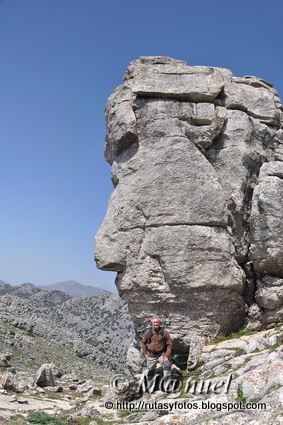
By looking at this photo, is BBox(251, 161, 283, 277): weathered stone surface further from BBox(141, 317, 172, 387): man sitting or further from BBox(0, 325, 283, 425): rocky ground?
BBox(141, 317, 172, 387): man sitting

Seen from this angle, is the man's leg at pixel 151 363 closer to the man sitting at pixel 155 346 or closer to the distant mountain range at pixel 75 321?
the man sitting at pixel 155 346

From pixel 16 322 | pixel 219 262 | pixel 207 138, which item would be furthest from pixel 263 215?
pixel 16 322

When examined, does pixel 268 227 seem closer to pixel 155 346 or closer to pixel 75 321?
pixel 155 346

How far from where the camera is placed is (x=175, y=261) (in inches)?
761

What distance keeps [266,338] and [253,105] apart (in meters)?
11.9

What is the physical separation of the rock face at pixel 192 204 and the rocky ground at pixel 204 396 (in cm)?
194

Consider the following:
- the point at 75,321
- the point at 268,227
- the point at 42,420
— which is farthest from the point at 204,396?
the point at 75,321

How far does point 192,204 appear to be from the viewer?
19.9 m

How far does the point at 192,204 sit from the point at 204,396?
8.60 m

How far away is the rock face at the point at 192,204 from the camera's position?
765 inches

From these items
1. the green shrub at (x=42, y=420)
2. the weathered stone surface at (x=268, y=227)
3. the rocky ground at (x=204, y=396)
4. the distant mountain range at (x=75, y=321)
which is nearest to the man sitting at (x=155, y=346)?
the rocky ground at (x=204, y=396)

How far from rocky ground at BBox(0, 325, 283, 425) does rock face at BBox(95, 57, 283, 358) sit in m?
1.94

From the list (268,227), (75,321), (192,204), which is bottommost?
(75,321)

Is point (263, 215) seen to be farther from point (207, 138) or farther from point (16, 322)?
point (16, 322)
